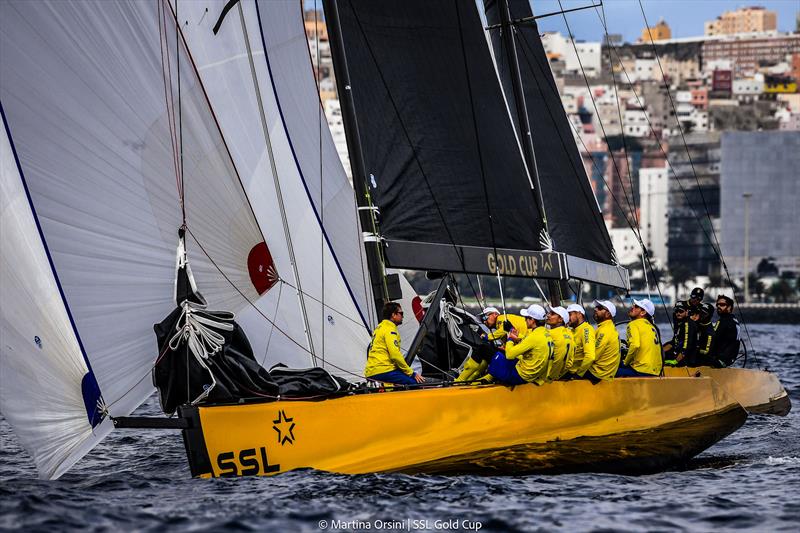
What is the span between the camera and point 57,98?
8.74 m

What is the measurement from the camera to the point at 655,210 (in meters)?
113

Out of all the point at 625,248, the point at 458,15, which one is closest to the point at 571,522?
the point at 458,15

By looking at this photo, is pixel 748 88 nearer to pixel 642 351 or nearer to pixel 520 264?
pixel 520 264

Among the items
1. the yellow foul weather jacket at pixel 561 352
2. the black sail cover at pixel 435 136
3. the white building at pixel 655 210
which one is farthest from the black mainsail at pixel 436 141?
the white building at pixel 655 210

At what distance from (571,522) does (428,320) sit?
296 centimetres

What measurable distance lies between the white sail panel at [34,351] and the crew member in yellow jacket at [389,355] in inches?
85.2

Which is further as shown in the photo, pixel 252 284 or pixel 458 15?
pixel 458 15

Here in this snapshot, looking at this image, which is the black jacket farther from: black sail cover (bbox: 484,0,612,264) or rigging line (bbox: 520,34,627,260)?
rigging line (bbox: 520,34,627,260)

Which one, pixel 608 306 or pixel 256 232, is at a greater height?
pixel 256 232

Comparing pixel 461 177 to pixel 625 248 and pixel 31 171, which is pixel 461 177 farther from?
pixel 625 248

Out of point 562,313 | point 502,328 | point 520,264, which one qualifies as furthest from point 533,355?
point 520,264

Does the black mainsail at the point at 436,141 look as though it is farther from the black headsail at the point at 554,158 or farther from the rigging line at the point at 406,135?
the black headsail at the point at 554,158

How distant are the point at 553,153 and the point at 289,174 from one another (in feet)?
14.7

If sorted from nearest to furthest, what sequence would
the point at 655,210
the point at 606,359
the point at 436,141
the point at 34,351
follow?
the point at 34,351
the point at 606,359
the point at 436,141
the point at 655,210
